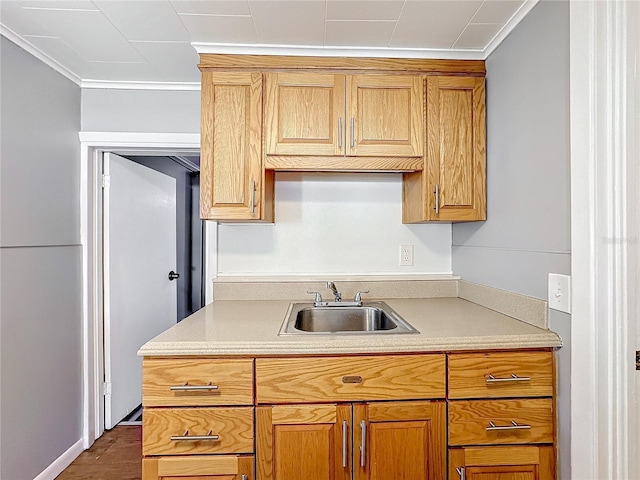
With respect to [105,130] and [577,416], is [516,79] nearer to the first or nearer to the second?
[577,416]

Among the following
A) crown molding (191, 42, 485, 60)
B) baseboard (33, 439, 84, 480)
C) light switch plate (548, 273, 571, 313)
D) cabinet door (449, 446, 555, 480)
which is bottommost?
baseboard (33, 439, 84, 480)

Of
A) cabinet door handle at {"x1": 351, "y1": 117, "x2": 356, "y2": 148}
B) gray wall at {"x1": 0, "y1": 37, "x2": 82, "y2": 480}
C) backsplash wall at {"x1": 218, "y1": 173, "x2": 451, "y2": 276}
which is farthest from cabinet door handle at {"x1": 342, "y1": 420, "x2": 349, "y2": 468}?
gray wall at {"x1": 0, "y1": 37, "x2": 82, "y2": 480}

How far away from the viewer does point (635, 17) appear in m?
1.12

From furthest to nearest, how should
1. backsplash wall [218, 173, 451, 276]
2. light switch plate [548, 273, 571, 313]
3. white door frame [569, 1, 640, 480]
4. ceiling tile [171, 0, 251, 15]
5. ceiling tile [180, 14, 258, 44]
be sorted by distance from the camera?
1. backsplash wall [218, 173, 451, 276]
2. ceiling tile [180, 14, 258, 44]
3. ceiling tile [171, 0, 251, 15]
4. light switch plate [548, 273, 571, 313]
5. white door frame [569, 1, 640, 480]

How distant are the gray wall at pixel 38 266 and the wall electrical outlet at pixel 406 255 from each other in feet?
6.17

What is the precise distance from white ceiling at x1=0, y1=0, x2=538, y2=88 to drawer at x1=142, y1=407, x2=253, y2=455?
4.97 ft

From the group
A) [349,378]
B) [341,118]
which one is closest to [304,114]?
[341,118]

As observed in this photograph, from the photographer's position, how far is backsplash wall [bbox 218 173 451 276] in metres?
2.13

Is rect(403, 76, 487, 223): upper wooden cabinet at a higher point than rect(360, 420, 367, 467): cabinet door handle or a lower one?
higher

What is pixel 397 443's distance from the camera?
4.24 feet

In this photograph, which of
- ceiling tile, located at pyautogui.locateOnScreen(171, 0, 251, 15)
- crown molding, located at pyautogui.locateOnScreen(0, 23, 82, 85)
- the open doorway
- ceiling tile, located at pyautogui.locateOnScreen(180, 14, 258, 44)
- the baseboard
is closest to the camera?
ceiling tile, located at pyautogui.locateOnScreen(171, 0, 251, 15)

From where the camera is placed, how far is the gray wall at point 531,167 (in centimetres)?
129

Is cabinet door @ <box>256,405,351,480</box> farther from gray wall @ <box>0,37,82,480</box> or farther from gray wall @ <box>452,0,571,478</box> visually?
gray wall @ <box>0,37,82,480</box>

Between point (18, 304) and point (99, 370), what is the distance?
79cm
